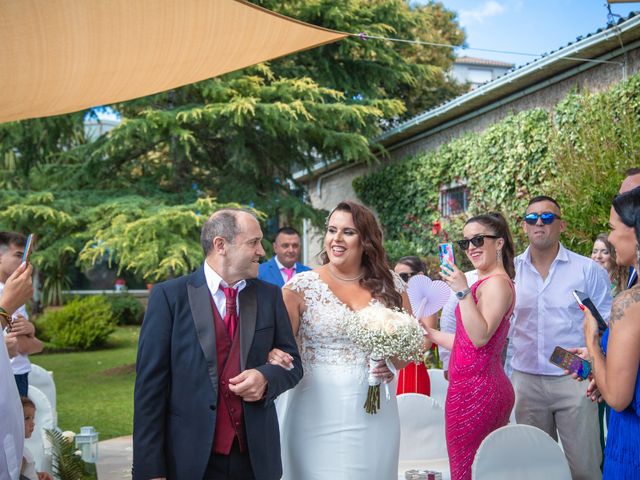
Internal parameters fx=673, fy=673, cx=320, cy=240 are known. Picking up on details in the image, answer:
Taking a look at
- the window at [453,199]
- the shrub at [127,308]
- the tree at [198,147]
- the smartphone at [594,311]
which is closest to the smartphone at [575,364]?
the smartphone at [594,311]

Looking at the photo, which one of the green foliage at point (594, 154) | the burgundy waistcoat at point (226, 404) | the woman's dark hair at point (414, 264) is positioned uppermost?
the green foliage at point (594, 154)

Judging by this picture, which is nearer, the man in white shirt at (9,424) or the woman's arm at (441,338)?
the man in white shirt at (9,424)

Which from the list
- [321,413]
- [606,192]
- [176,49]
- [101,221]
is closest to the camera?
[321,413]

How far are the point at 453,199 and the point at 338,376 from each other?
33.6 feet

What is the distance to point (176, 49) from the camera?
4895 millimetres

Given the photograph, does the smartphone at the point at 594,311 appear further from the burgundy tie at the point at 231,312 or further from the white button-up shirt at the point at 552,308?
the white button-up shirt at the point at 552,308

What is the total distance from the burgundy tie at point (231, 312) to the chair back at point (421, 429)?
1992mm

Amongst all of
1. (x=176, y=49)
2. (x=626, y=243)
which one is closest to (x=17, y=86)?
(x=176, y=49)

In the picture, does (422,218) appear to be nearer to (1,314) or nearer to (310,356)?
(310,356)

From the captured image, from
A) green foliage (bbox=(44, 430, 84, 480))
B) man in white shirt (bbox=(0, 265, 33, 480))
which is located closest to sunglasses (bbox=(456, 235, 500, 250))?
man in white shirt (bbox=(0, 265, 33, 480))

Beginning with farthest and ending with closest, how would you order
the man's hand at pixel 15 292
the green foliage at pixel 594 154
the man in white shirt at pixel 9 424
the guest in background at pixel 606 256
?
1. the green foliage at pixel 594 154
2. the guest in background at pixel 606 256
3. the man's hand at pixel 15 292
4. the man in white shirt at pixel 9 424

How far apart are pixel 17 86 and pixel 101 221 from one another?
26.0 ft

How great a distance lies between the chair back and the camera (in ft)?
15.4

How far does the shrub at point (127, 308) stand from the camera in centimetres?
2289
